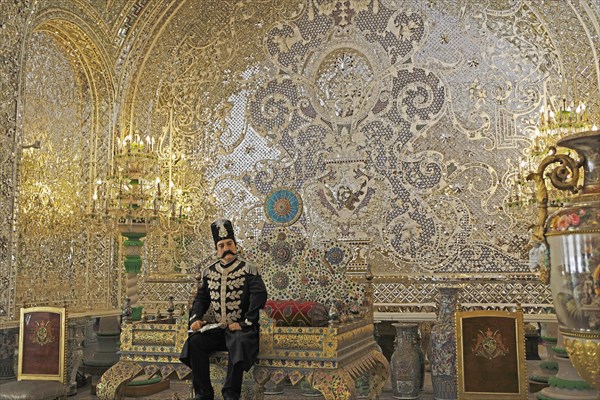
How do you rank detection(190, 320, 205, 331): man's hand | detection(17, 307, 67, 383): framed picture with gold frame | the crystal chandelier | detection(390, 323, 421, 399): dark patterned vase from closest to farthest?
detection(190, 320, 205, 331): man's hand
detection(17, 307, 67, 383): framed picture with gold frame
detection(390, 323, 421, 399): dark patterned vase
the crystal chandelier

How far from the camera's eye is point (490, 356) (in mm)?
5082

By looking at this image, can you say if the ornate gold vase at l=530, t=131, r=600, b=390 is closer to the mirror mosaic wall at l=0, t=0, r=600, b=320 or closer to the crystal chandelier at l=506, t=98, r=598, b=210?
the crystal chandelier at l=506, t=98, r=598, b=210

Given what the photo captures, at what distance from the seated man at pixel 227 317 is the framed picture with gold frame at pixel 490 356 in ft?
5.82

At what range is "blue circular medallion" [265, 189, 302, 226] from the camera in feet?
27.9

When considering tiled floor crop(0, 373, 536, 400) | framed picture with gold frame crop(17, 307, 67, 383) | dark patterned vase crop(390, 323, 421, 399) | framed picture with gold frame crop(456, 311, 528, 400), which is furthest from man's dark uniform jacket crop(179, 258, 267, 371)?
dark patterned vase crop(390, 323, 421, 399)

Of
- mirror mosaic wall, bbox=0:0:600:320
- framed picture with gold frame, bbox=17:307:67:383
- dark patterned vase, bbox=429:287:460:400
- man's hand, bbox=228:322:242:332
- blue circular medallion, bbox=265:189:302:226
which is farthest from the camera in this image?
blue circular medallion, bbox=265:189:302:226

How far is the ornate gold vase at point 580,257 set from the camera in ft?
11.0

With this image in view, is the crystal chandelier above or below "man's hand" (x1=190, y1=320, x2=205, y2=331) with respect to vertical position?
above

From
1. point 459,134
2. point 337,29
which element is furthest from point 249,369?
point 337,29

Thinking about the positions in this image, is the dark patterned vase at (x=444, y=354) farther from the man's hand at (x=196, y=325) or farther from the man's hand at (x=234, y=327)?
the man's hand at (x=196, y=325)

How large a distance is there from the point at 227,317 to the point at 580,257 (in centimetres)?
260

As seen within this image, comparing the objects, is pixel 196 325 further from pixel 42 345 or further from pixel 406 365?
pixel 406 365

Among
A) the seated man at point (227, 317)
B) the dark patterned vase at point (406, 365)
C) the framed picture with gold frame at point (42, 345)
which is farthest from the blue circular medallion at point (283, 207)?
→ the framed picture with gold frame at point (42, 345)

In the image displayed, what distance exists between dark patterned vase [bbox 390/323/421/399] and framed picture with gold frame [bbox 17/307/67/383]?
316 cm
